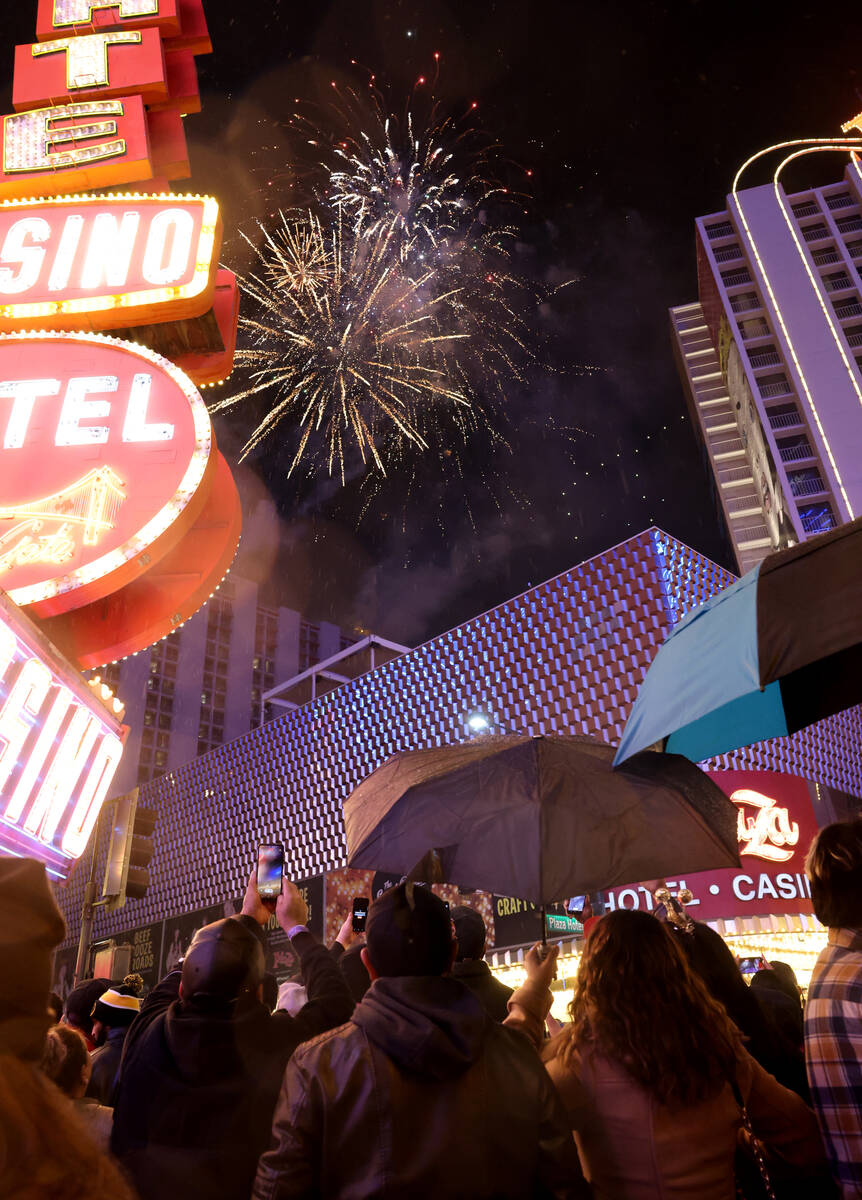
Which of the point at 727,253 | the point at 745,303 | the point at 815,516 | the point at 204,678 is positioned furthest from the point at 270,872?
the point at 204,678

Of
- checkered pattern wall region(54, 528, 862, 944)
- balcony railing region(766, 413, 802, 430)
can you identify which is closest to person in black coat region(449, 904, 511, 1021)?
checkered pattern wall region(54, 528, 862, 944)

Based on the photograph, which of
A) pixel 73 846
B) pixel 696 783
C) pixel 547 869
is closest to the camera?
pixel 547 869

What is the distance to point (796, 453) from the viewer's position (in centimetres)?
4462

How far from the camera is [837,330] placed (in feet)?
150

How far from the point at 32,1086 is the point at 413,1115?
→ 1.07 m

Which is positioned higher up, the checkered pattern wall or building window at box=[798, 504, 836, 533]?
building window at box=[798, 504, 836, 533]

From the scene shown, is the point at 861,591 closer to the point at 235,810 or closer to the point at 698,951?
the point at 698,951

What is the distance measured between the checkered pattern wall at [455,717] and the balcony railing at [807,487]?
12675 mm

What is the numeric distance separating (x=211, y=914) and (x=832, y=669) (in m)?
48.3

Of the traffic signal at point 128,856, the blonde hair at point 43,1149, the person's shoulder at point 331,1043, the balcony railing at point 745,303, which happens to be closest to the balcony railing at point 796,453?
the balcony railing at point 745,303

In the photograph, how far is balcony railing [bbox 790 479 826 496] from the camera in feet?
141

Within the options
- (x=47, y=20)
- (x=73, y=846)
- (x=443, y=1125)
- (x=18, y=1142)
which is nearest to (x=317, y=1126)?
(x=443, y=1125)

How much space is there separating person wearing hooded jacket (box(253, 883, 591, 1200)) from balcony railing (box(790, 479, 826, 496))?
46.5 meters

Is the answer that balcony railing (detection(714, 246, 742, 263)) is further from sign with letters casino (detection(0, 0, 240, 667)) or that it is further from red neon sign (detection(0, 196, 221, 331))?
red neon sign (detection(0, 196, 221, 331))
